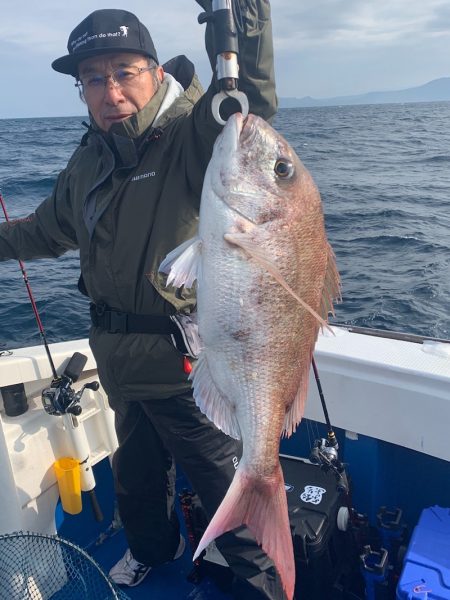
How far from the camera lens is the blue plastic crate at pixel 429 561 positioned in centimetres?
208

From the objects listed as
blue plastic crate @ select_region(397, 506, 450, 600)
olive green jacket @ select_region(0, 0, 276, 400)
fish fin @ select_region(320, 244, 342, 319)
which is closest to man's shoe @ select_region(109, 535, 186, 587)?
olive green jacket @ select_region(0, 0, 276, 400)

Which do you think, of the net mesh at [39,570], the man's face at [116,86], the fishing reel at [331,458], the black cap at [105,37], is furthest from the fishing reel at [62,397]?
the black cap at [105,37]

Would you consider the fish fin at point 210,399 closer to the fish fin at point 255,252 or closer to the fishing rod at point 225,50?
the fish fin at point 255,252

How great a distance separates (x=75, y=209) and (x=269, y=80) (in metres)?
1.22

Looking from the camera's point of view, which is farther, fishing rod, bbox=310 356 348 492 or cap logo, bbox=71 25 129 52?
fishing rod, bbox=310 356 348 492

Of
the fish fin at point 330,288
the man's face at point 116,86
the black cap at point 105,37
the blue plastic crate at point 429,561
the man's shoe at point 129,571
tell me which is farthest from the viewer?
the man's shoe at point 129,571

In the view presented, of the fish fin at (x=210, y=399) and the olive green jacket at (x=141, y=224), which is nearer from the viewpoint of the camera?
the fish fin at (x=210, y=399)

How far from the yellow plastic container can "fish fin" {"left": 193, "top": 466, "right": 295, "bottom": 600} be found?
1.70 metres

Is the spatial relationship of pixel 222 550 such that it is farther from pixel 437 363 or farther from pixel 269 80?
pixel 269 80

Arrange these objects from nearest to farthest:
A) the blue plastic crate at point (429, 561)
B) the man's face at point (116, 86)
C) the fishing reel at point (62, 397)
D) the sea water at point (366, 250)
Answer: the blue plastic crate at point (429, 561) → the man's face at point (116, 86) → the fishing reel at point (62, 397) → the sea water at point (366, 250)

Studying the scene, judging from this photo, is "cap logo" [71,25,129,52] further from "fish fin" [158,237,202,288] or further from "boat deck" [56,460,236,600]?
"boat deck" [56,460,236,600]

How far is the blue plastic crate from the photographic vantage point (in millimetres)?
2084

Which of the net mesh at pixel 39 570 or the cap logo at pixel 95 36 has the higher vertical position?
the cap logo at pixel 95 36

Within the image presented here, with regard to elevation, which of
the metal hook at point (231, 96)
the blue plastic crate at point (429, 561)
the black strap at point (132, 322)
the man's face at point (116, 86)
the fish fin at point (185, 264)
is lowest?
the blue plastic crate at point (429, 561)
